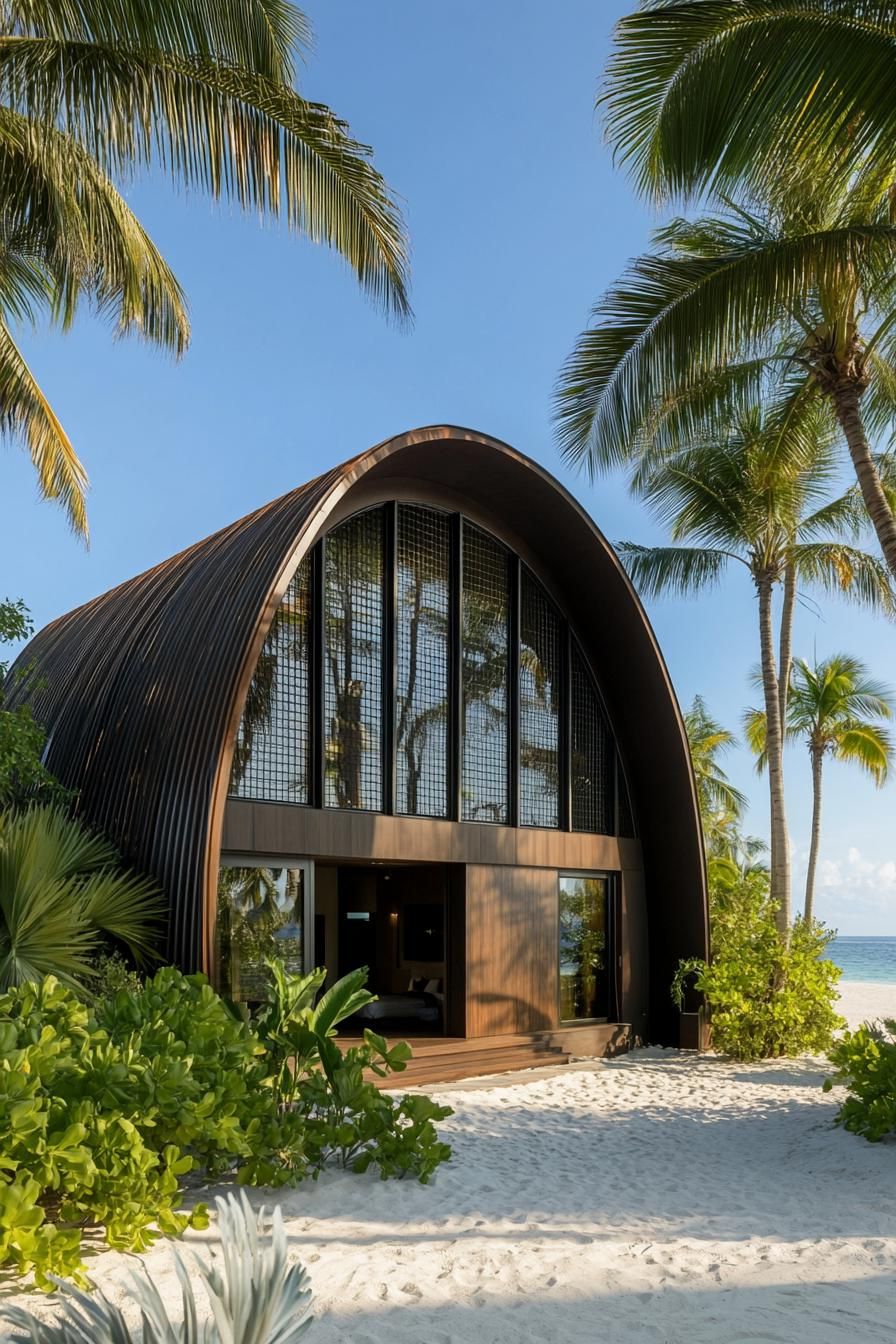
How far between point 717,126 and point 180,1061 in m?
7.14

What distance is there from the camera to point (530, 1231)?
6383mm

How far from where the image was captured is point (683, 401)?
13633mm

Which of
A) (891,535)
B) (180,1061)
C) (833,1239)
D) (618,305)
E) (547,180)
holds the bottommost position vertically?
(833,1239)

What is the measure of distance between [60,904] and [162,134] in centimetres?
562

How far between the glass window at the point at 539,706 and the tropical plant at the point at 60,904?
5.34 m

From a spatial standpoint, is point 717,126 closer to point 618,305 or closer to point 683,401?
point 618,305

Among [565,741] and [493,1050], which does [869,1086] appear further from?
[565,741]

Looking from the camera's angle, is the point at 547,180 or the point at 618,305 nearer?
the point at 618,305

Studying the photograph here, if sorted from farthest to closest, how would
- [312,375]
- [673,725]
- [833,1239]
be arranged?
[312,375], [673,725], [833,1239]

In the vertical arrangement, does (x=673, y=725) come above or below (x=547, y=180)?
below

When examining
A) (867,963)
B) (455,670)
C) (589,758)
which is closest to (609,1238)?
(455,670)

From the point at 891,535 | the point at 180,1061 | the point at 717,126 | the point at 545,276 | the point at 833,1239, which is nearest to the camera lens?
the point at 180,1061

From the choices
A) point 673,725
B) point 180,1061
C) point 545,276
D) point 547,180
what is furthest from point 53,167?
point 545,276

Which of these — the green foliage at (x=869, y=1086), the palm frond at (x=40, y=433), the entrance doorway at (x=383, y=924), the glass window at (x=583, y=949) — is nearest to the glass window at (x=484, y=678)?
the glass window at (x=583, y=949)
